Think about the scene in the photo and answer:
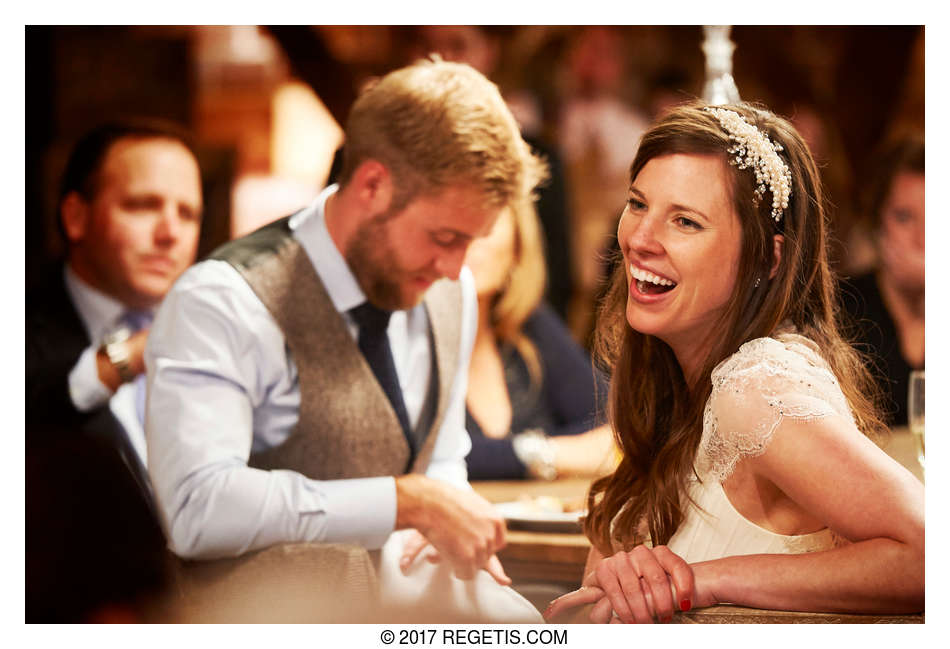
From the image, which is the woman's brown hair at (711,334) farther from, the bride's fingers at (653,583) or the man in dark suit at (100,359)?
the man in dark suit at (100,359)

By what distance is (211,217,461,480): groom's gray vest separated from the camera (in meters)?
2.30

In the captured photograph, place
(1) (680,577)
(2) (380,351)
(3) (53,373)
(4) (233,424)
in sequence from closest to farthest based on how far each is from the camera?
(1) (680,577)
(4) (233,424)
(2) (380,351)
(3) (53,373)

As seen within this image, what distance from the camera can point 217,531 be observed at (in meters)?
2.27

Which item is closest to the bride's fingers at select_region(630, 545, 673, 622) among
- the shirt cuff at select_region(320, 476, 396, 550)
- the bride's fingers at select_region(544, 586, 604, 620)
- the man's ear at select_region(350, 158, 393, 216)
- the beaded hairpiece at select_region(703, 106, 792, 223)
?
the bride's fingers at select_region(544, 586, 604, 620)

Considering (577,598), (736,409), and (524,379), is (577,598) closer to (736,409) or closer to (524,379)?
(736,409)

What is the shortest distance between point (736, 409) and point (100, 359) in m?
1.53

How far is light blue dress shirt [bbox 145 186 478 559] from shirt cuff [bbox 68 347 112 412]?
0.22 m

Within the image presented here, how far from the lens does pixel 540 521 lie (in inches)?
96.1

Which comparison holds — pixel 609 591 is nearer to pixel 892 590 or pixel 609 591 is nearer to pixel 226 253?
pixel 892 590

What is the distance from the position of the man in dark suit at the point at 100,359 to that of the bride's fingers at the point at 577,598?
93 centimetres

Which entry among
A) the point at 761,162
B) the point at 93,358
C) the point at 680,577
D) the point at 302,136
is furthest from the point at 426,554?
the point at 761,162

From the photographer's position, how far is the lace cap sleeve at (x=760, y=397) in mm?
1835

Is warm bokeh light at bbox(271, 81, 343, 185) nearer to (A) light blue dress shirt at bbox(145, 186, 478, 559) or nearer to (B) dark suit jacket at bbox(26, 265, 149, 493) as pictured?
(A) light blue dress shirt at bbox(145, 186, 478, 559)
